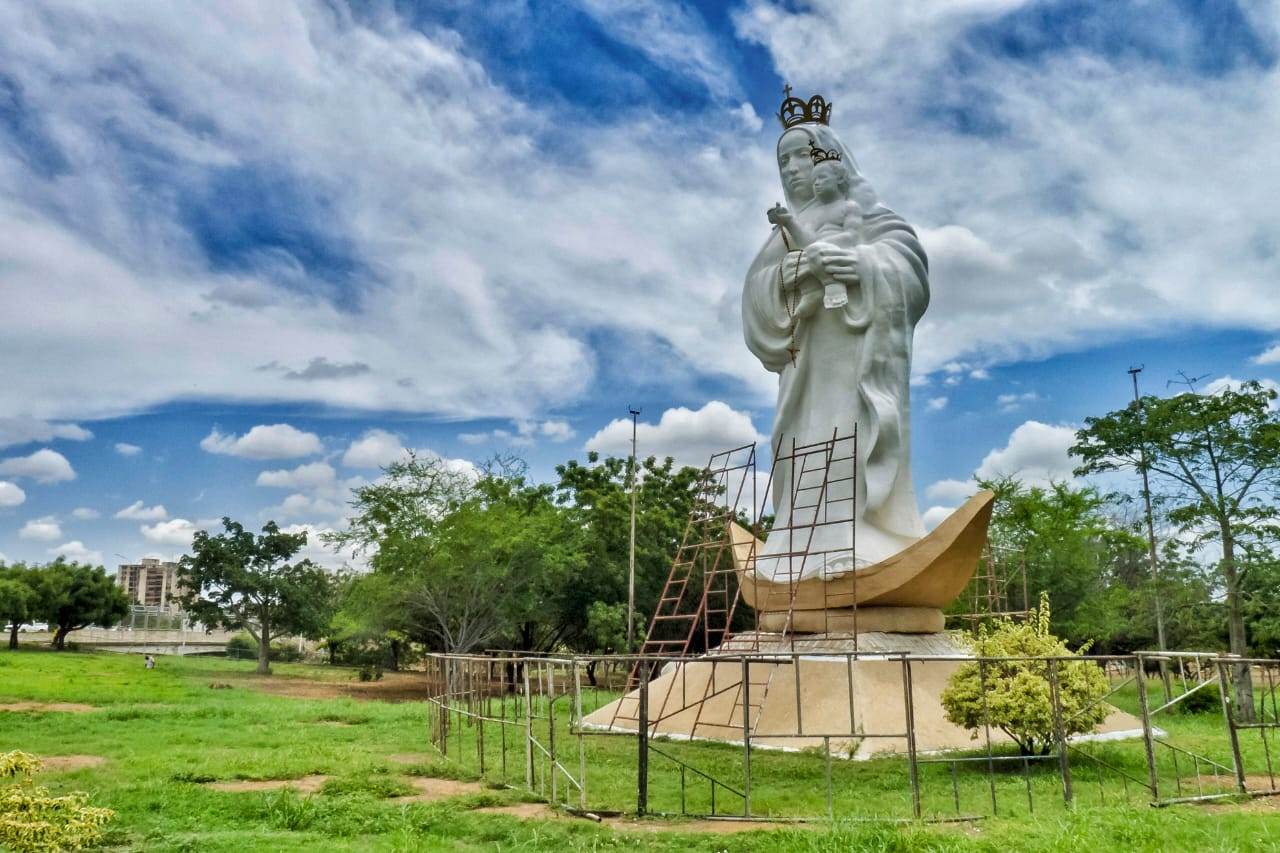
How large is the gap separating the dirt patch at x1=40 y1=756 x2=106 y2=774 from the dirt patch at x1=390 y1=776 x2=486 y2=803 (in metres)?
4.31

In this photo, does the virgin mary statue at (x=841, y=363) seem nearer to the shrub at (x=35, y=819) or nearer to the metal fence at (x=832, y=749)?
the metal fence at (x=832, y=749)

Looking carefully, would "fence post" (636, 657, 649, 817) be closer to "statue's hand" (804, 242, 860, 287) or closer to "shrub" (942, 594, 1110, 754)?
"shrub" (942, 594, 1110, 754)

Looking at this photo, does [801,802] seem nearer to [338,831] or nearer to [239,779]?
[338,831]

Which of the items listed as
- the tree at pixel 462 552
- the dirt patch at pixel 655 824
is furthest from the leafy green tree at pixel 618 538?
the dirt patch at pixel 655 824

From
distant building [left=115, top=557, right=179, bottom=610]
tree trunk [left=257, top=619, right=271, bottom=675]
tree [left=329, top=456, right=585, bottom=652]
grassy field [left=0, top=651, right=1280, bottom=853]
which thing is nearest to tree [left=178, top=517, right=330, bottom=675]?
tree trunk [left=257, top=619, right=271, bottom=675]

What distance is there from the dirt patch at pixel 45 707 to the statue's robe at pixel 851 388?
14.4 meters

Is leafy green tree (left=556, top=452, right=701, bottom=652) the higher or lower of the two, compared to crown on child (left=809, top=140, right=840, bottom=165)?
lower

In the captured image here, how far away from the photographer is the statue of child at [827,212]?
639 inches

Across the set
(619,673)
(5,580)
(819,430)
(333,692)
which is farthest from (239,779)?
(5,580)

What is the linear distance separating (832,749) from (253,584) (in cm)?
3281

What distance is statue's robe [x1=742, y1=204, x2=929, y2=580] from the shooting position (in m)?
15.2

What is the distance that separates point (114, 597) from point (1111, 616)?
4496 cm

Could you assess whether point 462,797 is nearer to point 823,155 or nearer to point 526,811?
point 526,811

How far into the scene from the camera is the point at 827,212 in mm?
16656
